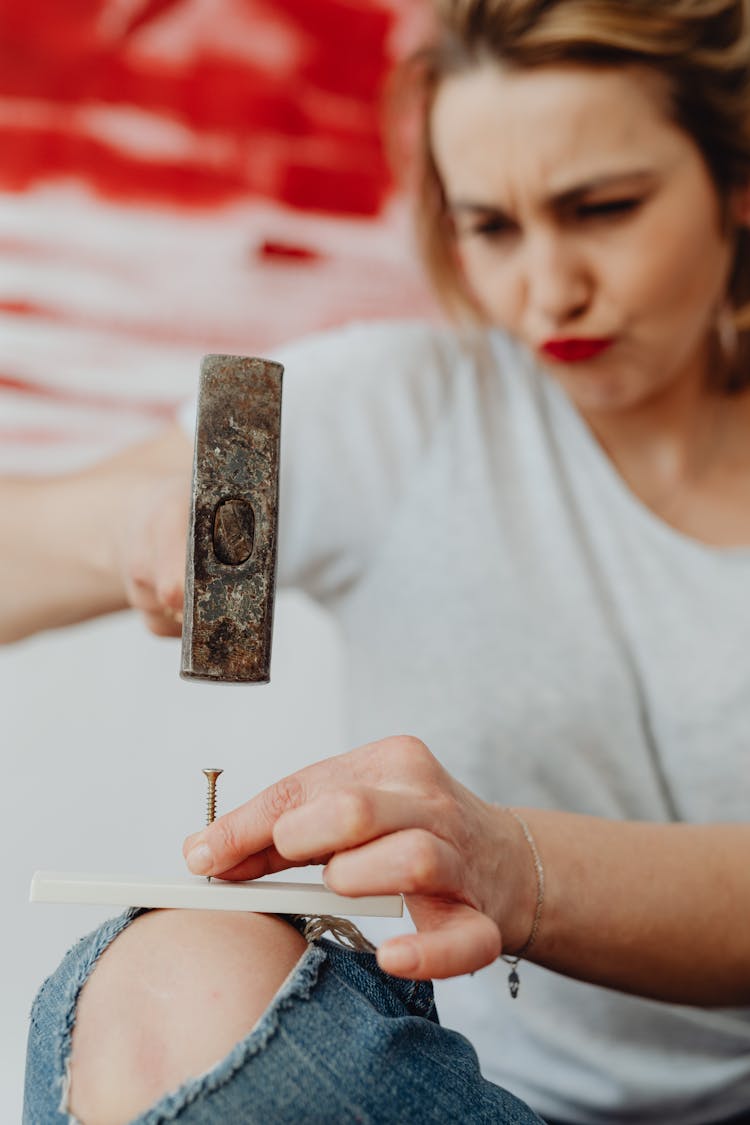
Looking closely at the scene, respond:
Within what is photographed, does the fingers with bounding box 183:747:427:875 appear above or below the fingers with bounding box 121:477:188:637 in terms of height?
below

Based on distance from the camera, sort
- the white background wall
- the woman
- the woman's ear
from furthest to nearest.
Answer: the white background wall
the woman's ear
the woman

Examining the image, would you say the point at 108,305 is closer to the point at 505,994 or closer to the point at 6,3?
the point at 6,3

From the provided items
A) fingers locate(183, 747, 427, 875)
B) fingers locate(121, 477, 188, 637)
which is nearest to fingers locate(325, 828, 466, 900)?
fingers locate(183, 747, 427, 875)

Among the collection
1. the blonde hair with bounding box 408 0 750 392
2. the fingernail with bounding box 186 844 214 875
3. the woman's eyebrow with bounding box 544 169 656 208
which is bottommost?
the fingernail with bounding box 186 844 214 875

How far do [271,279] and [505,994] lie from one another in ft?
4.11

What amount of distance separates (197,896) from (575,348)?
89 centimetres

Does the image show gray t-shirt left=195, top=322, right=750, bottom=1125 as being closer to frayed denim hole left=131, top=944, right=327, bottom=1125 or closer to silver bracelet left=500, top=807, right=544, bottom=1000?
silver bracelet left=500, top=807, right=544, bottom=1000

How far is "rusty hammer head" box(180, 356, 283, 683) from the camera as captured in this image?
0.98 meters

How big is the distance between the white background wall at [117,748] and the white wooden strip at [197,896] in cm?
106

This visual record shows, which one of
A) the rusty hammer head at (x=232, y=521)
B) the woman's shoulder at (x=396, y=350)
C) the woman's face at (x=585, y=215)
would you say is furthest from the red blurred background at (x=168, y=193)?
the rusty hammer head at (x=232, y=521)

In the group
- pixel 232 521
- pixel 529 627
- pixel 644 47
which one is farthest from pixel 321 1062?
pixel 644 47

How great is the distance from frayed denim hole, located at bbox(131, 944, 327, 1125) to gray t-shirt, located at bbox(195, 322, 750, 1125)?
661 millimetres

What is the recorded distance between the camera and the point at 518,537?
5.31 feet

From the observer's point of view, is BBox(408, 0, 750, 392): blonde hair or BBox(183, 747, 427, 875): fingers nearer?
BBox(183, 747, 427, 875): fingers
